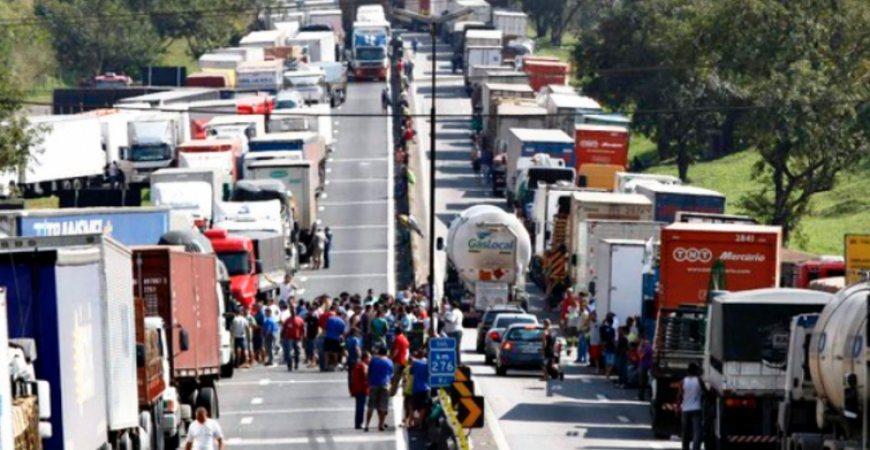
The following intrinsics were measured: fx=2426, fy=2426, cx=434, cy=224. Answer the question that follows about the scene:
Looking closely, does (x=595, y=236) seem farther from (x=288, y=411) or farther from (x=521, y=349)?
(x=288, y=411)

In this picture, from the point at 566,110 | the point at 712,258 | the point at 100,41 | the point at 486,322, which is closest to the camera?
the point at 712,258

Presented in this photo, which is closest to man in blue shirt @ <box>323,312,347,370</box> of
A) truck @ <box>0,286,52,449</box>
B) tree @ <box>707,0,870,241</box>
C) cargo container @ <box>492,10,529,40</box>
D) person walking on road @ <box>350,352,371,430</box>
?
person walking on road @ <box>350,352,371,430</box>

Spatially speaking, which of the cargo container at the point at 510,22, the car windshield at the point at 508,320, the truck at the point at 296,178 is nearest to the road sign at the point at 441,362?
the car windshield at the point at 508,320

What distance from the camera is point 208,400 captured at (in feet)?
118

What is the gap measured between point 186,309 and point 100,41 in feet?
406

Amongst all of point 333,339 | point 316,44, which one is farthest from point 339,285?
point 316,44

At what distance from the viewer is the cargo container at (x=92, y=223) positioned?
36469 mm

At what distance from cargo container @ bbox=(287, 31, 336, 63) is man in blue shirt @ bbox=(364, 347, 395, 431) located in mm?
98793

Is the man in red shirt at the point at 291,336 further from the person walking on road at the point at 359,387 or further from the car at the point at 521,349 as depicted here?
the person walking on road at the point at 359,387

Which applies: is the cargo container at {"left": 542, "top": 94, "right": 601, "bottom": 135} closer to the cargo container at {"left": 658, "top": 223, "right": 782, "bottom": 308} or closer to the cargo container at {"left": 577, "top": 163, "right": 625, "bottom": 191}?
the cargo container at {"left": 577, "top": 163, "right": 625, "bottom": 191}

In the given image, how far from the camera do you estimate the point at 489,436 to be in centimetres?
3469

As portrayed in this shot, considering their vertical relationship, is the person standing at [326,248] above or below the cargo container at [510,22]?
below

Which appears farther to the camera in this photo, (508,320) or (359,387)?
(508,320)

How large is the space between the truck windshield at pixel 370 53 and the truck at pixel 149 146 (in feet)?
138
